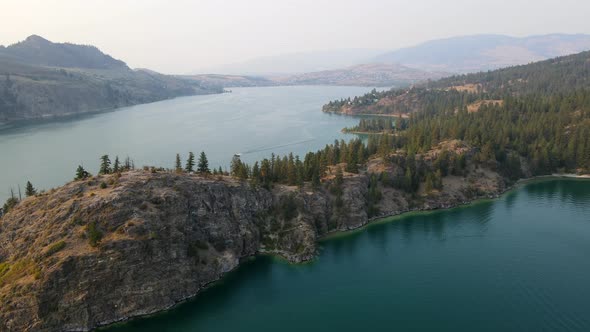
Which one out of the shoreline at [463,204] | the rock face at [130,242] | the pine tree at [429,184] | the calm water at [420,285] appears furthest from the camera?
the pine tree at [429,184]

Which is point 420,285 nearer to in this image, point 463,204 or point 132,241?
point 463,204

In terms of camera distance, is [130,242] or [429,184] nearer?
[130,242]

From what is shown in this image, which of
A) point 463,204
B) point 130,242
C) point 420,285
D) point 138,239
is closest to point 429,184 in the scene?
point 463,204

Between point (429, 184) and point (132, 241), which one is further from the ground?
point (132, 241)

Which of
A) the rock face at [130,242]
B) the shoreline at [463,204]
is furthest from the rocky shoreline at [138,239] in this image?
the shoreline at [463,204]

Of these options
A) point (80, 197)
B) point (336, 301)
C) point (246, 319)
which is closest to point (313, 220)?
point (336, 301)

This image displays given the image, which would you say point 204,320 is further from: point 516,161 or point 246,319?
point 516,161

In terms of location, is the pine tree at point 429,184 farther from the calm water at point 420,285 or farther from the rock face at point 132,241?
the rock face at point 132,241
